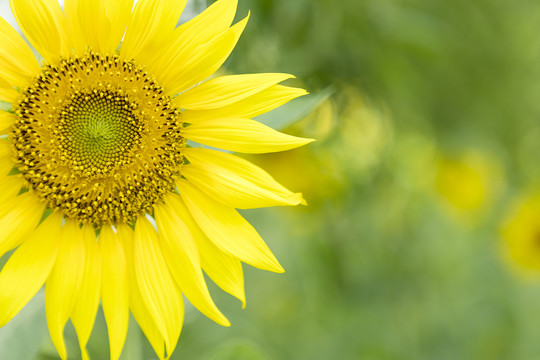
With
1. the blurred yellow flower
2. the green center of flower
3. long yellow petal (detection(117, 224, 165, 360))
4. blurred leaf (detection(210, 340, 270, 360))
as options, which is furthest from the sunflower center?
the blurred yellow flower

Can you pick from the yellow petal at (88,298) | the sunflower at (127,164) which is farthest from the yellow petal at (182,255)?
the yellow petal at (88,298)

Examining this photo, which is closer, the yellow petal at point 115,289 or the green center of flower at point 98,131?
the yellow petal at point 115,289

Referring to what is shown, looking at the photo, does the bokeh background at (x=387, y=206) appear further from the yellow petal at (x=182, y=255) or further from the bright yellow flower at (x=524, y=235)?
the yellow petal at (x=182, y=255)

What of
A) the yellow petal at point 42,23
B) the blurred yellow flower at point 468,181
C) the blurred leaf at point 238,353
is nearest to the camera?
the yellow petal at point 42,23

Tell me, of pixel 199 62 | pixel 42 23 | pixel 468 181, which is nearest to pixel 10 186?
pixel 42 23

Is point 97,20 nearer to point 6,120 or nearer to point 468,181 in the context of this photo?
point 6,120

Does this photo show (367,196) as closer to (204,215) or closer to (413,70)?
(413,70)
